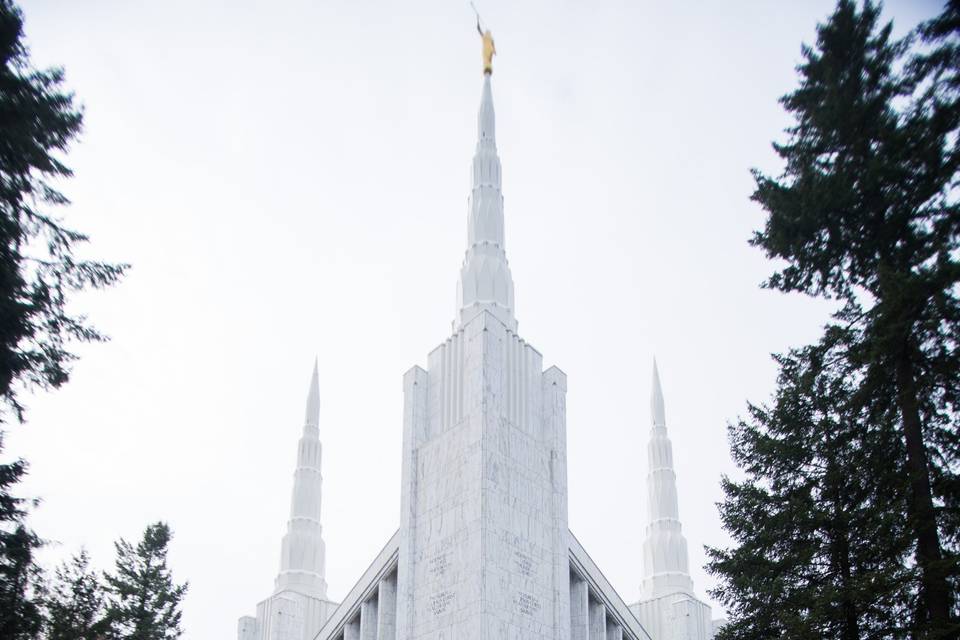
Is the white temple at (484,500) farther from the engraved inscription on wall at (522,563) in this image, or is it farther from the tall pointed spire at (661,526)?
the tall pointed spire at (661,526)

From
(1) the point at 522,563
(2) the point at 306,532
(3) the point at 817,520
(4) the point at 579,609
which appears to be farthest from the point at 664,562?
(3) the point at 817,520

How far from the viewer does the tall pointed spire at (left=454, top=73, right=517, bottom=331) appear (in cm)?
A: 3394

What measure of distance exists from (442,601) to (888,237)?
1632 centimetres

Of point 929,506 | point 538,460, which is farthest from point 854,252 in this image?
point 538,460

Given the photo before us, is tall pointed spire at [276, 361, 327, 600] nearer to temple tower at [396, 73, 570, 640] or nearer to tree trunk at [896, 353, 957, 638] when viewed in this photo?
temple tower at [396, 73, 570, 640]

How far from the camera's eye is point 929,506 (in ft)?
59.6

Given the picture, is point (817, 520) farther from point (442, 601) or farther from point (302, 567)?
point (302, 567)

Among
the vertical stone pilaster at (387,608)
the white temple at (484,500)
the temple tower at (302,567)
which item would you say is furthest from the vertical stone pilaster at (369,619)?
the temple tower at (302,567)

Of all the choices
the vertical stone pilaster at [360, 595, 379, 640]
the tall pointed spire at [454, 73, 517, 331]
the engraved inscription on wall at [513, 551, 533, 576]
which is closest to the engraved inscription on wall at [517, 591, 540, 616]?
the engraved inscription on wall at [513, 551, 533, 576]

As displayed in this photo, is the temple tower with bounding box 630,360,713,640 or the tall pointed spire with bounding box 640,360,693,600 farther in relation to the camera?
the tall pointed spire with bounding box 640,360,693,600

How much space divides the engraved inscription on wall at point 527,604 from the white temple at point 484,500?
30 mm

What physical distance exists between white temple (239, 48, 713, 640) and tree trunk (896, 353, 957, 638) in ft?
42.9

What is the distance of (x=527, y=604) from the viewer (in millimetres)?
29469

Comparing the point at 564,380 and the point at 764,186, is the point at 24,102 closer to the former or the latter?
the point at 764,186
